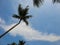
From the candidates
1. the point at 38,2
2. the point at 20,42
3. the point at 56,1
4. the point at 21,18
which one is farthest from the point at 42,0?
the point at 20,42

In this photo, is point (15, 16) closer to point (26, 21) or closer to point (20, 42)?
point (26, 21)

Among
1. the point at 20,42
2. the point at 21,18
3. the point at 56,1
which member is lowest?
the point at 56,1

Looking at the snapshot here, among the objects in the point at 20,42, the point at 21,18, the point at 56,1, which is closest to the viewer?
the point at 56,1

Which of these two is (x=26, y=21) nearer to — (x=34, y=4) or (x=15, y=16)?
(x=15, y=16)

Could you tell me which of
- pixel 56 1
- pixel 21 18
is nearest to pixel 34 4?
pixel 56 1

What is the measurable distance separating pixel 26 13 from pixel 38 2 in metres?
24.5

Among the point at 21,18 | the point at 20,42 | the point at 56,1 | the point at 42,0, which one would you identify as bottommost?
the point at 56,1

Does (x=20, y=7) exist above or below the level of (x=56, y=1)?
above

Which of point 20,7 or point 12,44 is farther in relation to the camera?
point 12,44

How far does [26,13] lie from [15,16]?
2.00 meters

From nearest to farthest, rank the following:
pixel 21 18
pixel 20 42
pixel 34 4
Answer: pixel 34 4 < pixel 21 18 < pixel 20 42

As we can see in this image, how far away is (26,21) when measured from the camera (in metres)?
35.2

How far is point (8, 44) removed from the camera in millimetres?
46719

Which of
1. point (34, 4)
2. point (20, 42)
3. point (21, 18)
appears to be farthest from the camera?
point (20, 42)
